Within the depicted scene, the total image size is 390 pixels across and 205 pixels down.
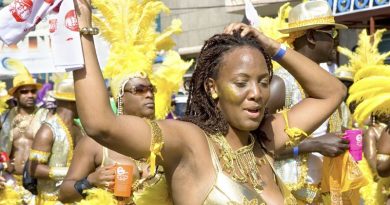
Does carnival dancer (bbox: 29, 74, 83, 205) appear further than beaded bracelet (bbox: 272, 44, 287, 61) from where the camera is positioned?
Yes

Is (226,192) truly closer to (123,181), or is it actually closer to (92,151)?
(123,181)

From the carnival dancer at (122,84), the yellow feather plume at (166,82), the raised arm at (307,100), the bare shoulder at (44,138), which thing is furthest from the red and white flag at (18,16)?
the bare shoulder at (44,138)

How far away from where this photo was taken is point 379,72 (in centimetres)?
511

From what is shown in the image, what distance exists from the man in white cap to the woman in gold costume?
1676 mm

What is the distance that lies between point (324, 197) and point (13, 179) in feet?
19.7

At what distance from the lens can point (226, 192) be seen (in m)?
3.43

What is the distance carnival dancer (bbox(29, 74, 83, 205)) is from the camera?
8.15 metres

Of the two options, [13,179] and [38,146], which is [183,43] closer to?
[13,179]

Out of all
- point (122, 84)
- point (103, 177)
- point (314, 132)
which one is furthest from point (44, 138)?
point (314, 132)

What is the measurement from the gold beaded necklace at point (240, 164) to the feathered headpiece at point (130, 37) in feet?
Answer: 7.35

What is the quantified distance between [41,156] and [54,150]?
0.72 ft

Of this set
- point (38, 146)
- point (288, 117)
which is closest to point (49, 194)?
point (38, 146)

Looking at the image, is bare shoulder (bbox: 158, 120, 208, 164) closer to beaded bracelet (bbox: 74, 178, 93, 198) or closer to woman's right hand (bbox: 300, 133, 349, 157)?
woman's right hand (bbox: 300, 133, 349, 157)

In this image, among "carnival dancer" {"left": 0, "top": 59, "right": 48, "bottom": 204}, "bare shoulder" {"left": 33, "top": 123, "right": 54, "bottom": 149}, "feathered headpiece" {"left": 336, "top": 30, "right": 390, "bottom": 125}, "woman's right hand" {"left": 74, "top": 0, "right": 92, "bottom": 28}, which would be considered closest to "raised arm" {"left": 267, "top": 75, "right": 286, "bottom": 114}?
"feathered headpiece" {"left": 336, "top": 30, "right": 390, "bottom": 125}
